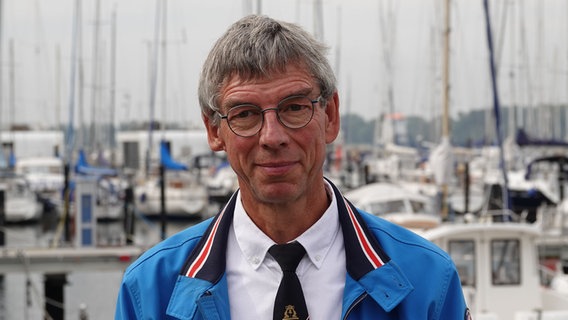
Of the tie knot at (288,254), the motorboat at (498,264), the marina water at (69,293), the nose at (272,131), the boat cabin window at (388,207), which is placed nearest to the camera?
the nose at (272,131)

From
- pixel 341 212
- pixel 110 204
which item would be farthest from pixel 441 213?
pixel 110 204

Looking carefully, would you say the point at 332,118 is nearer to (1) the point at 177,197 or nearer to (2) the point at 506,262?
(2) the point at 506,262

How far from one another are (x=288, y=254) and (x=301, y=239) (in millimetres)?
58

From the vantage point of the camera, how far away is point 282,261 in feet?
9.29

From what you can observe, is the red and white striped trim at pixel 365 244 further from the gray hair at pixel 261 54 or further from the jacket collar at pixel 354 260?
the gray hair at pixel 261 54

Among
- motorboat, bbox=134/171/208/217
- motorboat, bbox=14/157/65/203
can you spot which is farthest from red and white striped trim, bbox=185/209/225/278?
motorboat, bbox=14/157/65/203

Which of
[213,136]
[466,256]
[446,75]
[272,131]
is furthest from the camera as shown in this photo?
[446,75]

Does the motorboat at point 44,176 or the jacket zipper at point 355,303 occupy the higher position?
the jacket zipper at point 355,303

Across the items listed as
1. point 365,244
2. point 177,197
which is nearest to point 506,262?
point 365,244

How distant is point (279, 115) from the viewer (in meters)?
2.75

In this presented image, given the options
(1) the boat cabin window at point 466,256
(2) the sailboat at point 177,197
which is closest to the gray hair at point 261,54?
(1) the boat cabin window at point 466,256

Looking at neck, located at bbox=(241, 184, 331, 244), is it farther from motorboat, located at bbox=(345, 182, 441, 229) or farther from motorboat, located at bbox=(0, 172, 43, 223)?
motorboat, located at bbox=(0, 172, 43, 223)

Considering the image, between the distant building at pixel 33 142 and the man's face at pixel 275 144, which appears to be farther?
the distant building at pixel 33 142

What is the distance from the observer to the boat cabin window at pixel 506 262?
14422 millimetres
